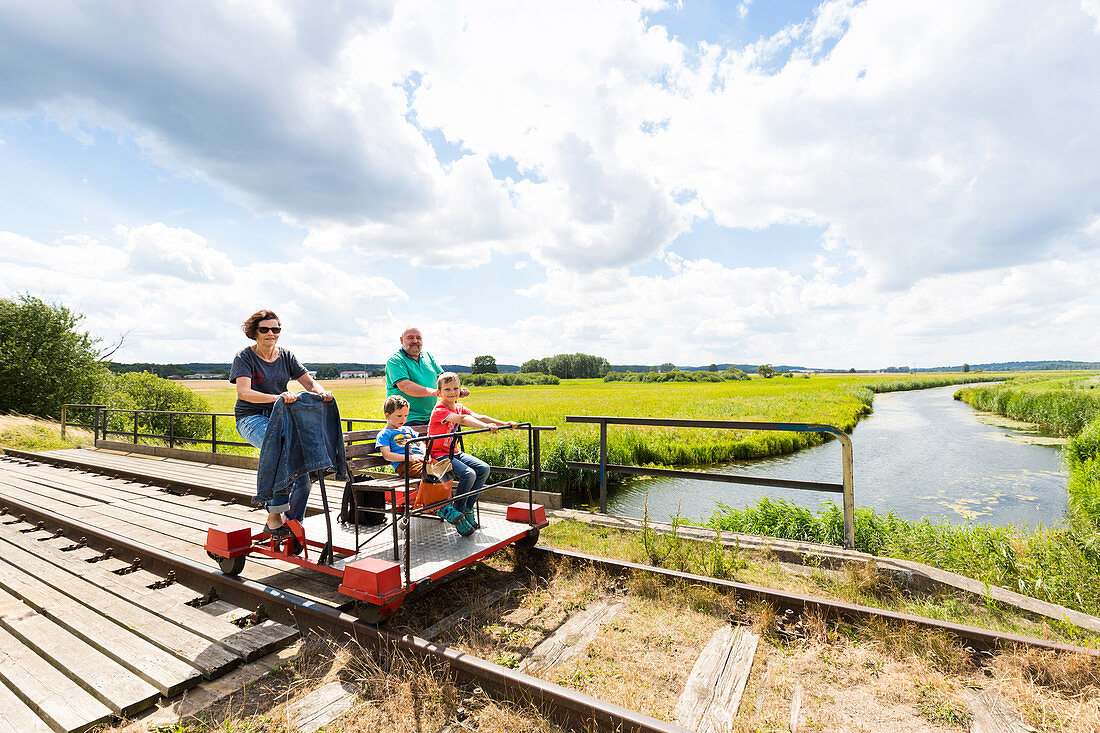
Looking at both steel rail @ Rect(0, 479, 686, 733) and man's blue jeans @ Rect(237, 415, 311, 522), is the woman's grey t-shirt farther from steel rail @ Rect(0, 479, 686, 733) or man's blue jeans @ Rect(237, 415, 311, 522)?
steel rail @ Rect(0, 479, 686, 733)

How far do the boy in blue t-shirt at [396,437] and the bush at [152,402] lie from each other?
18.3 meters

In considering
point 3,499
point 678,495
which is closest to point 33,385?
point 3,499

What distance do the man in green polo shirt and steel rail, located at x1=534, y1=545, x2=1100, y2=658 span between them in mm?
2094

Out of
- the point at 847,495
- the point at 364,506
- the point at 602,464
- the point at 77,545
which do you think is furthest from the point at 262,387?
the point at 847,495

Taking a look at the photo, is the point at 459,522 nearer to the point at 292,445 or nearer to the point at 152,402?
the point at 292,445

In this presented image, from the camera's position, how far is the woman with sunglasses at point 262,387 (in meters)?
3.73

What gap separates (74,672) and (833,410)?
104 feet

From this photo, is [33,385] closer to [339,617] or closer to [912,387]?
[339,617]

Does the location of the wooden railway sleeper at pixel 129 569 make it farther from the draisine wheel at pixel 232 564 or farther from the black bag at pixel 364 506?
the black bag at pixel 364 506

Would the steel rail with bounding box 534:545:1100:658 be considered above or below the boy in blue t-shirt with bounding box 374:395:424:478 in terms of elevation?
below

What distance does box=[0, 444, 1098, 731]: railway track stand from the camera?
2414 mm

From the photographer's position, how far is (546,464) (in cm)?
1367

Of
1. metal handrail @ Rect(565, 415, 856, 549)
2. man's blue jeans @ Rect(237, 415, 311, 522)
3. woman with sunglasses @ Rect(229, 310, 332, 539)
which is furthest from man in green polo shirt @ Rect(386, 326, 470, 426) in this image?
metal handrail @ Rect(565, 415, 856, 549)

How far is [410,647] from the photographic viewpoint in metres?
2.96
